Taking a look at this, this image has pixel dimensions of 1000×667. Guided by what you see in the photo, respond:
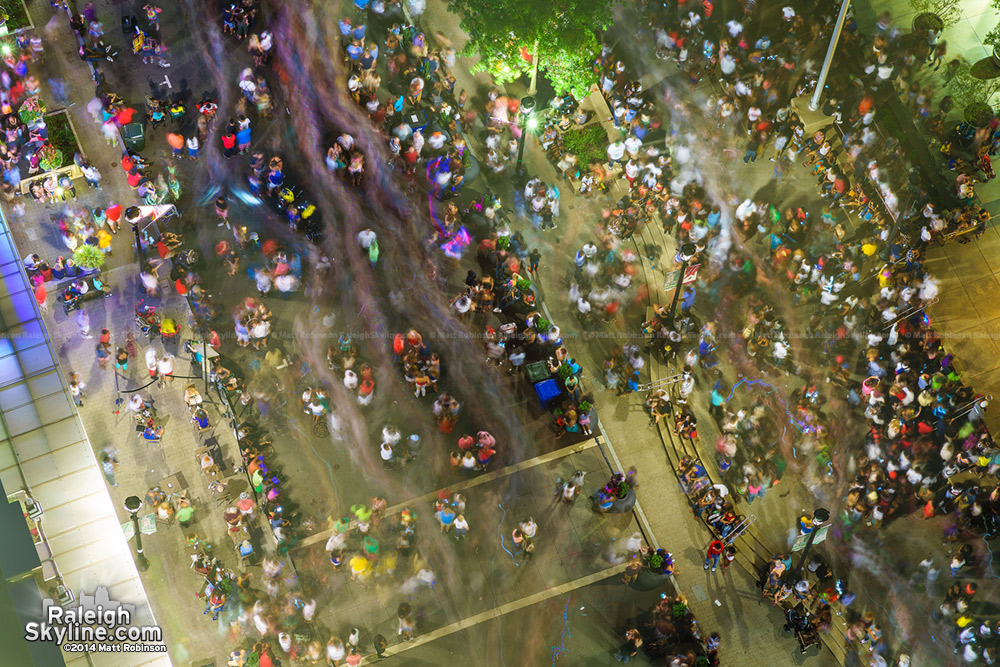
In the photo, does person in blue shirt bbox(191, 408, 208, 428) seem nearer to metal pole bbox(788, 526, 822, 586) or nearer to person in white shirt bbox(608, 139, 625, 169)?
person in white shirt bbox(608, 139, 625, 169)

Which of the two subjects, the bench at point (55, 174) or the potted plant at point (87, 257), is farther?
the bench at point (55, 174)

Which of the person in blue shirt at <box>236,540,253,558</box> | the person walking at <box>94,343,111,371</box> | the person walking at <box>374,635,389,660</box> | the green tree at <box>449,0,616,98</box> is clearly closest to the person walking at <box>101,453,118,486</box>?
the person walking at <box>94,343,111,371</box>

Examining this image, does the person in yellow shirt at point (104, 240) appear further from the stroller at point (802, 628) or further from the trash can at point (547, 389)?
the stroller at point (802, 628)

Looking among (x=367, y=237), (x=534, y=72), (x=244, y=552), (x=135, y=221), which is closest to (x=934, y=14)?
(x=534, y=72)

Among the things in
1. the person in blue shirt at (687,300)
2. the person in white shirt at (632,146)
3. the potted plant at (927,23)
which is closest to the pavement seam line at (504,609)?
the person in blue shirt at (687,300)

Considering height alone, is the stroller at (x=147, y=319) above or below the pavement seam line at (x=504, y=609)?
above

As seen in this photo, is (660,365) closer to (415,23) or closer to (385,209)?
(385,209)
